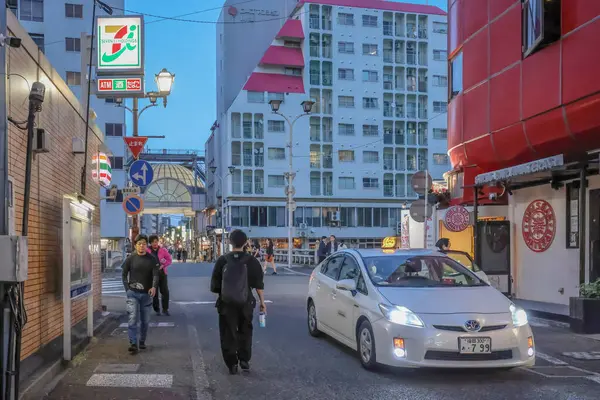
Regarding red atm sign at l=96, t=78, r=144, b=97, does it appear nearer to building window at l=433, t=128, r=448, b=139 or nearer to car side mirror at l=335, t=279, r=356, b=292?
car side mirror at l=335, t=279, r=356, b=292

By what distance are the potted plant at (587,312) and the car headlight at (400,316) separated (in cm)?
493

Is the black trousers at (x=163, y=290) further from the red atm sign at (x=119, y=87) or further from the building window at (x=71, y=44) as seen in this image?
the building window at (x=71, y=44)

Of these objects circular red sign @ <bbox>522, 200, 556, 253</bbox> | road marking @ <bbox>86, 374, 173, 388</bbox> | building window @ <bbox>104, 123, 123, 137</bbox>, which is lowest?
road marking @ <bbox>86, 374, 173, 388</bbox>

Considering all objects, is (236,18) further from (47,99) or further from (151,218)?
(151,218)

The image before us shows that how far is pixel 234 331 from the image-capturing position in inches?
295

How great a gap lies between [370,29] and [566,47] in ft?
187

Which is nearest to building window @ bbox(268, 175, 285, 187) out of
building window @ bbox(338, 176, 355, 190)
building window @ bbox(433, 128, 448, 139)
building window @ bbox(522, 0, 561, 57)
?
building window @ bbox(338, 176, 355, 190)

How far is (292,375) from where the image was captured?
7578mm

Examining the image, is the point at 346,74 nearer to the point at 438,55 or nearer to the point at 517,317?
the point at 438,55

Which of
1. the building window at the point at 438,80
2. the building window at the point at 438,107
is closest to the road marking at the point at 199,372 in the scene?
the building window at the point at 438,107

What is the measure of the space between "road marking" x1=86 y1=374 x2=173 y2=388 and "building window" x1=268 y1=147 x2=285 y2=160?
58667 millimetres

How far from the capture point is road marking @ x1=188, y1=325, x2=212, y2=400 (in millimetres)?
6644

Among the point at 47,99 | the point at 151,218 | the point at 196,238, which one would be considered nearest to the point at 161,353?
the point at 47,99

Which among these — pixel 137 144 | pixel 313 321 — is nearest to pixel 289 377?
pixel 313 321
